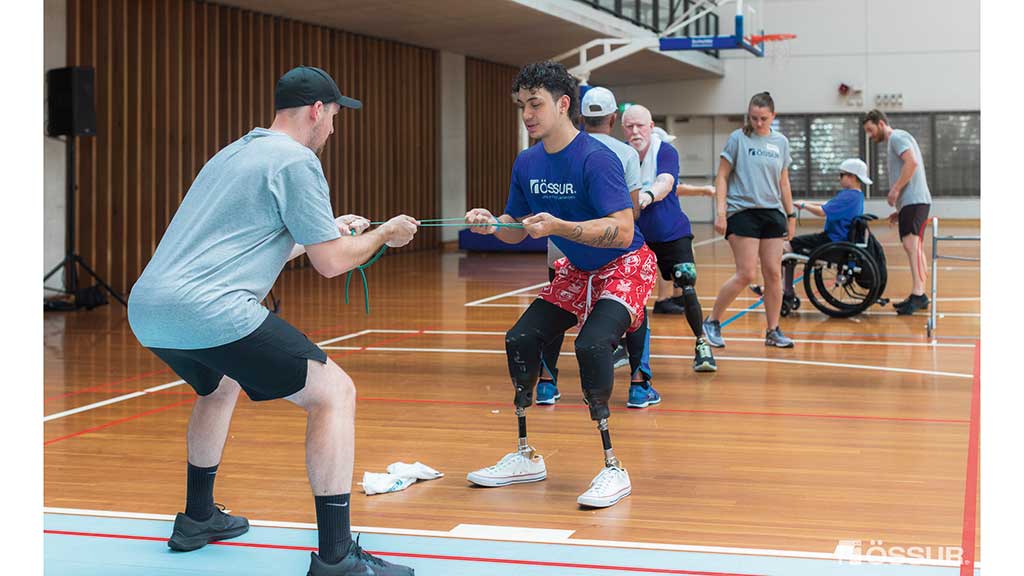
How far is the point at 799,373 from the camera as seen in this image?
6.91 metres

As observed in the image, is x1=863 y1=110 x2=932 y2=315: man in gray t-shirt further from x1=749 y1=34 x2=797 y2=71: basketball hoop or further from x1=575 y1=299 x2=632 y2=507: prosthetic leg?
x1=749 y1=34 x2=797 y2=71: basketball hoop

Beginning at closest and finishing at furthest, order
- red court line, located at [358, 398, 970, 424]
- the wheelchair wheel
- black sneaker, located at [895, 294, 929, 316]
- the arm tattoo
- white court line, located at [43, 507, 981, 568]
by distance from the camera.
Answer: white court line, located at [43, 507, 981, 568] < the arm tattoo < red court line, located at [358, 398, 970, 424] < the wheelchair wheel < black sneaker, located at [895, 294, 929, 316]

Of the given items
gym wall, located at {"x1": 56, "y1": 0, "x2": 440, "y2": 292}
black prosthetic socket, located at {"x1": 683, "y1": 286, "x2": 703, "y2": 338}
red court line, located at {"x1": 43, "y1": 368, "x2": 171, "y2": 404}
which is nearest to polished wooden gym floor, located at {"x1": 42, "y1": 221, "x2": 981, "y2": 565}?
red court line, located at {"x1": 43, "y1": 368, "x2": 171, "y2": 404}

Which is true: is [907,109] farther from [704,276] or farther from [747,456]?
[747,456]

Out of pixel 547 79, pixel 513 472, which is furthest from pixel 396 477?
pixel 547 79

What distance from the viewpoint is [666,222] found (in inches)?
278

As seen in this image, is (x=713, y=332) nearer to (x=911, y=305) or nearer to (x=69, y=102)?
(x=911, y=305)

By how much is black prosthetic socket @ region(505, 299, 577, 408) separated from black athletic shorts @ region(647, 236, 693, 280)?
270cm

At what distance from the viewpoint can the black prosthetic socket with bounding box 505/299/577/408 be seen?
436 cm

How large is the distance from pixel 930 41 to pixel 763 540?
2367cm

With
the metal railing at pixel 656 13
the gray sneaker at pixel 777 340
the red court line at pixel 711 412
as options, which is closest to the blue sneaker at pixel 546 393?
the red court line at pixel 711 412

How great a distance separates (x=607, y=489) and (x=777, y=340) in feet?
13.4

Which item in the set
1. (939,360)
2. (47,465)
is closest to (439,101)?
(939,360)
